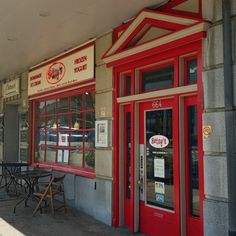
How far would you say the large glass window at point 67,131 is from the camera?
757 cm

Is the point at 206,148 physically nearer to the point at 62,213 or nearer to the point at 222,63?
the point at 222,63

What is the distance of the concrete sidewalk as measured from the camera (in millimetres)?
5871

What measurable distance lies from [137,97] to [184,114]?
97cm

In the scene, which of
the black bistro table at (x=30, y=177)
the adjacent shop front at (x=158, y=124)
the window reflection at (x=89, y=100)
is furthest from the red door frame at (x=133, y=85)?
the black bistro table at (x=30, y=177)

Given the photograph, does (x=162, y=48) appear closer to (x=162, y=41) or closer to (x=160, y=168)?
(x=162, y=41)

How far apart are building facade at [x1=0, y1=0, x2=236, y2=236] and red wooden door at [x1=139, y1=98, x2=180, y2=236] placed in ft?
0.05

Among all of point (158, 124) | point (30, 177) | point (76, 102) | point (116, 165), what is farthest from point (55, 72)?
point (158, 124)

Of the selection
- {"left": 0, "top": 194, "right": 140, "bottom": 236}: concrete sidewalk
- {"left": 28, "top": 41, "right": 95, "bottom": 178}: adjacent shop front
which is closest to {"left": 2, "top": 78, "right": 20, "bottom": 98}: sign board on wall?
{"left": 28, "top": 41, "right": 95, "bottom": 178}: adjacent shop front

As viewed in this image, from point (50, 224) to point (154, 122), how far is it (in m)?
2.65

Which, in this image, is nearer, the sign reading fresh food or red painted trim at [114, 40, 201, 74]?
red painted trim at [114, 40, 201, 74]

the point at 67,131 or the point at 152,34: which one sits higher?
the point at 152,34

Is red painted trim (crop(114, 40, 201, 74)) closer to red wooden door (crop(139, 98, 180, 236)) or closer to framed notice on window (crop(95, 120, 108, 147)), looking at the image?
red wooden door (crop(139, 98, 180, 236))

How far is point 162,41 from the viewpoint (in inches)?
203

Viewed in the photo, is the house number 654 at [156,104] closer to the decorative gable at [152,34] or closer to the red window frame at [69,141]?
the decorative gable at [152,34]
